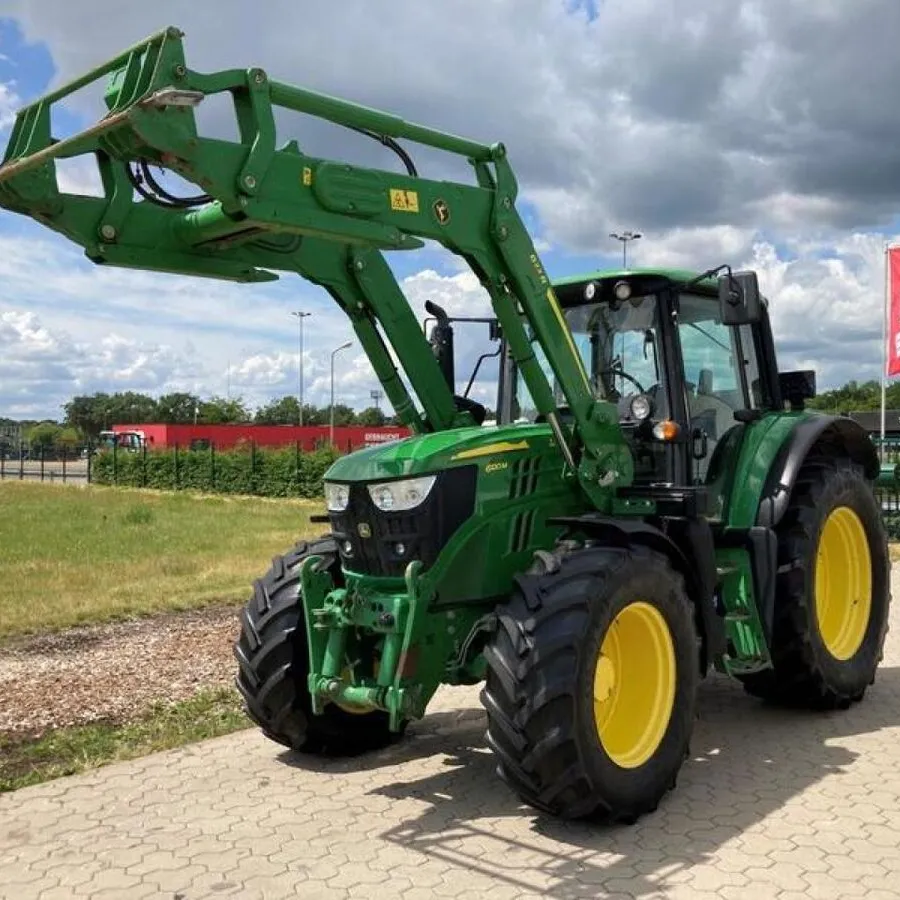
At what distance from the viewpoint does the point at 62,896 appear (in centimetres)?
415

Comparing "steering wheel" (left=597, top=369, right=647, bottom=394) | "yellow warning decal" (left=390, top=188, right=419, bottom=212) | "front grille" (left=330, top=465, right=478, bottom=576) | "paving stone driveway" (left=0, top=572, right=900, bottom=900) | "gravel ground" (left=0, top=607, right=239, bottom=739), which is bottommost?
"paving stone driveway" (left=0, top=572, right=900, bottom=900)

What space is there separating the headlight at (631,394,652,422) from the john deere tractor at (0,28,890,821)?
2cm

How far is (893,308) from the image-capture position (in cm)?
1689

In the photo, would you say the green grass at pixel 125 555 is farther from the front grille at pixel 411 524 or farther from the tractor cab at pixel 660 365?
the tractor cab at pixel 660 365

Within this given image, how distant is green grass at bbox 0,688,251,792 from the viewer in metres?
5.76

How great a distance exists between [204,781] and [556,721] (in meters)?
2.12

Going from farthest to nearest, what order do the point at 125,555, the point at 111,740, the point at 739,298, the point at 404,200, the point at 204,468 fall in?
the point at 204,468, the point at 125,555, the point at 111,740, the point at 739,298, the point at 404,200

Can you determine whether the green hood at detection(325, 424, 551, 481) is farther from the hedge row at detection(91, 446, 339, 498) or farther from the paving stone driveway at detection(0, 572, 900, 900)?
the hedge row at detection(91, 446, 339, 498)

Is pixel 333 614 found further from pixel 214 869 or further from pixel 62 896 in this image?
pixel 62 896

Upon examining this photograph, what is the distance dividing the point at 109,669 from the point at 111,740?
6.52 ft

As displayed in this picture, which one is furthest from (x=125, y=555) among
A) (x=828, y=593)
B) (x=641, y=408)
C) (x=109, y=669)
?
(x=641, y=408)

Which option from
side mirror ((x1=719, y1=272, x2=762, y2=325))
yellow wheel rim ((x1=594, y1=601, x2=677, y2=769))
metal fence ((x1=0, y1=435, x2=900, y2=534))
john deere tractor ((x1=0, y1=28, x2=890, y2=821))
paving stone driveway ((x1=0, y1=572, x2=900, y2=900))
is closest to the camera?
paving stone driveway ((x1=0, y1=572, x2=900, y2=900))

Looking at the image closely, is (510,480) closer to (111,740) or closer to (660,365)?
(660,365)

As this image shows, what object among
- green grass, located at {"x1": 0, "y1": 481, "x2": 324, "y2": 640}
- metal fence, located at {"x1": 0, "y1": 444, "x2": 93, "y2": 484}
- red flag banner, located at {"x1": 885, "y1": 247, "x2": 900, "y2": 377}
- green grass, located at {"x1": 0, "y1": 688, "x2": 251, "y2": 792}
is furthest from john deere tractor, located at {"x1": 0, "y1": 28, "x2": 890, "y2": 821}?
metal fence, located at {"x1": 0, "y1": 444, "x2": 93, "y2": 484}
